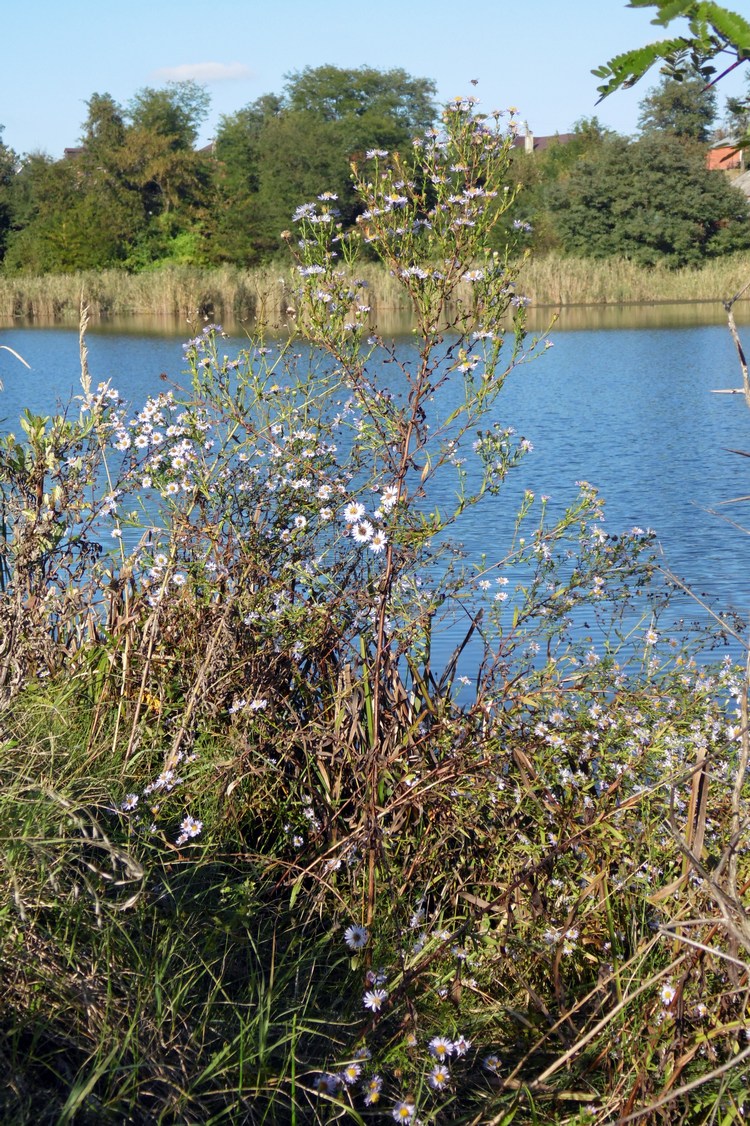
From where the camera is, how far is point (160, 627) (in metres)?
3.58

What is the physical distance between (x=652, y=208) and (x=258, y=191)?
16.9m

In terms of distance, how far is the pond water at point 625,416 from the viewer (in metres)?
7.86

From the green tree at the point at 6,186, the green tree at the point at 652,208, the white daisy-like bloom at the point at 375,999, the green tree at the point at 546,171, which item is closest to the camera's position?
the white daisy-like bloom at the point at 375,999

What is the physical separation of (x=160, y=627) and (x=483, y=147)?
5.55 feet

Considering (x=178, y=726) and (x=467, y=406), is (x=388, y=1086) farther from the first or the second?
(x=467, y=406)

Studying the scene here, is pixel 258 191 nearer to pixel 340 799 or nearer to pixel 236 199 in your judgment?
pixel 236 199

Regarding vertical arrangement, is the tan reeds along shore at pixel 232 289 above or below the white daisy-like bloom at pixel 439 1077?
above

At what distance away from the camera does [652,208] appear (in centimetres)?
4125

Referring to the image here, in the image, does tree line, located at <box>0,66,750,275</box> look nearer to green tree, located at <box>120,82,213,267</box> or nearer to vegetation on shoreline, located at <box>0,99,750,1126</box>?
green tree, located at <box>120,82,213,267</box>

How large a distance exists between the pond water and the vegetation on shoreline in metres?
0.85

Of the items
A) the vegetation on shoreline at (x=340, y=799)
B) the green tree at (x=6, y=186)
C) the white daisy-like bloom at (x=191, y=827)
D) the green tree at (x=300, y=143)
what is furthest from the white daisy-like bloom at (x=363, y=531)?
the green tree at (x=6, y=186)

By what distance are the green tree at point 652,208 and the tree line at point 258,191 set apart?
0.05 meters

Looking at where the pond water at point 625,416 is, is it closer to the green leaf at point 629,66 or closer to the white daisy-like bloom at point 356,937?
the green leaf at point 629,66

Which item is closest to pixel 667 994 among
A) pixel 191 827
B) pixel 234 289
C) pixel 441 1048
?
pixel 441 1048
